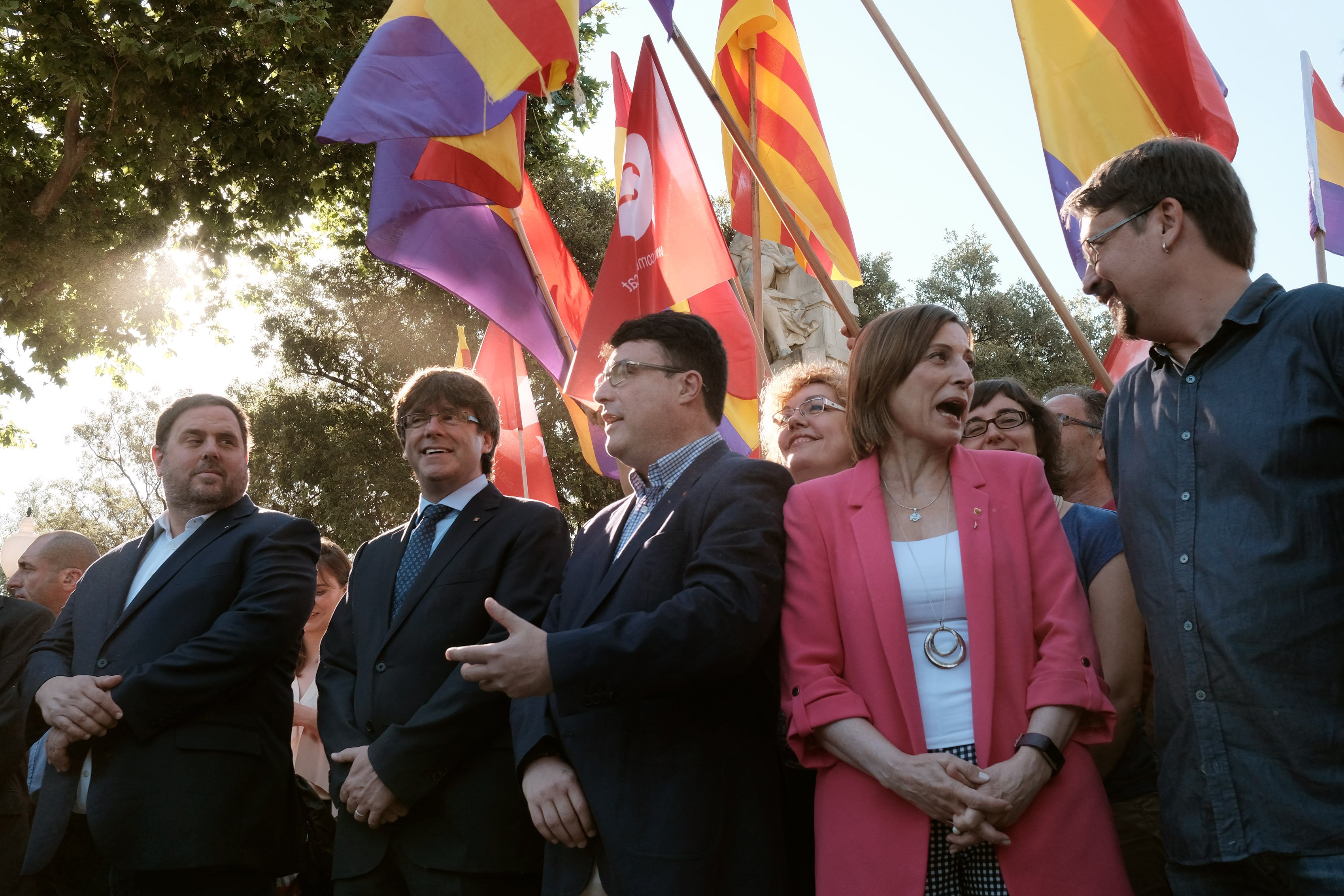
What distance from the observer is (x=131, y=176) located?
32.2 feet

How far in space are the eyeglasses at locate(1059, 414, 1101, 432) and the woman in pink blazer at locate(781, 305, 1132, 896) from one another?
1.60m

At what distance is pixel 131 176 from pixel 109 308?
60.7 inches

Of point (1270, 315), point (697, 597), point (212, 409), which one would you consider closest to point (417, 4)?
point (212, 409)

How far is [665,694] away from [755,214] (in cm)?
403

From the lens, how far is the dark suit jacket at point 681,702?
7.70 ft

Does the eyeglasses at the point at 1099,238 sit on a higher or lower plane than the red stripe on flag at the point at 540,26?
lower

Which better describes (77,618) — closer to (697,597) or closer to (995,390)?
(697,597)

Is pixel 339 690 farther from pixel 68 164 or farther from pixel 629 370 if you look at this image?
pixel 68 164

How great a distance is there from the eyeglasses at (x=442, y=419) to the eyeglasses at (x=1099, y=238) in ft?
6.82

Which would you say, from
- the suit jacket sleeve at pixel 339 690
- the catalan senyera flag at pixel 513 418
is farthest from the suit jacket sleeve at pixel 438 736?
the catalan senyera flag at pixel 513 418

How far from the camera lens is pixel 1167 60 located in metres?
5.25

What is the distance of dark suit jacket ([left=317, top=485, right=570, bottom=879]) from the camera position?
2.92 metres

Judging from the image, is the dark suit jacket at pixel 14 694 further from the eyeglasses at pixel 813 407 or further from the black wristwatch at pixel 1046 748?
the black wristwatch at pixel 1046 748

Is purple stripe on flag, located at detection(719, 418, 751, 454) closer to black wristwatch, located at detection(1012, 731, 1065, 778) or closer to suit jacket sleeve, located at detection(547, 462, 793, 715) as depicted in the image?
suit jacket sleeve, located at detection(547, 462, 793, 715)
